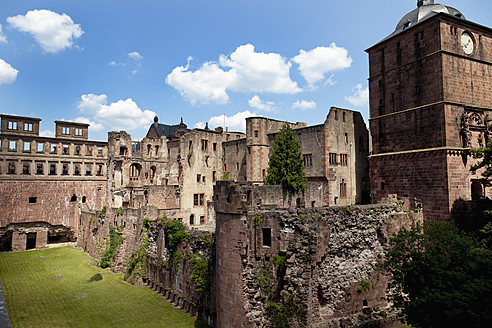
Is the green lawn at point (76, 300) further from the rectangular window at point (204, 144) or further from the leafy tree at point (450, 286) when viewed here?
the rectangular window at point (204, 144)

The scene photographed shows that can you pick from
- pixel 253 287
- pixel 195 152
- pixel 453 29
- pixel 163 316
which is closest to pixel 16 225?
pixel 195 152

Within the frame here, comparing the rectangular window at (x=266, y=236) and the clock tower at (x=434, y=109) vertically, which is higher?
the clock tower at (x=434, y=109)

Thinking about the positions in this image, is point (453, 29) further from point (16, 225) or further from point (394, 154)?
point (16, 225)

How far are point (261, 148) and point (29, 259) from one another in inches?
1157

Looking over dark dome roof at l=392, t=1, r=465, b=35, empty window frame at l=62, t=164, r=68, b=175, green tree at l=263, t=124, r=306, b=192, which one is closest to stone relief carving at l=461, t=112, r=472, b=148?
dark dome roof at l=392, t=1, r=465, b=35

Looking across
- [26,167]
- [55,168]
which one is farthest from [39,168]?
[55,168]

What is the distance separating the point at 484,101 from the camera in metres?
27.2

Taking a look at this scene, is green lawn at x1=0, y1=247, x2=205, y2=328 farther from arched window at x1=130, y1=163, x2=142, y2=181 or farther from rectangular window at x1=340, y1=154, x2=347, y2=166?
rectangular window at x1=340, y1=154, x2=347, y2=166

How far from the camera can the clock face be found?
26594 millimetres

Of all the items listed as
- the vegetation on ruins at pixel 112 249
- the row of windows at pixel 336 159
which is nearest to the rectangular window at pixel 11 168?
the vegetation on ruins at pixel 112 249

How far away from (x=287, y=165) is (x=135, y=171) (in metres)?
24.3

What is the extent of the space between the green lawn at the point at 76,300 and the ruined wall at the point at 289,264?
6021mm

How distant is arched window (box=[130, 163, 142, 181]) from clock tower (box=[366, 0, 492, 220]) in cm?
3195

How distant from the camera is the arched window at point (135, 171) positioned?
4678 cm
